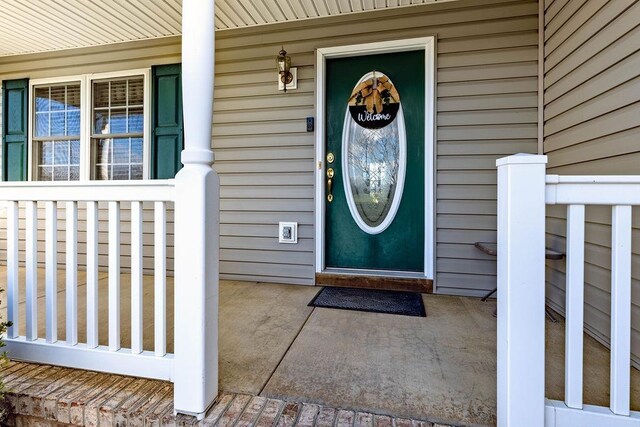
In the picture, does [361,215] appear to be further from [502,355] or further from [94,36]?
[94,36]

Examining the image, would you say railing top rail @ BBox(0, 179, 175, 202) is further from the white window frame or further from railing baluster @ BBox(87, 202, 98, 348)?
the white window frame

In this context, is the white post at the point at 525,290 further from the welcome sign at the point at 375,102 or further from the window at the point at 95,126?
the window at the point at 95,126

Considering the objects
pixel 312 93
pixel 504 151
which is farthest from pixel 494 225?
pixel 312 93

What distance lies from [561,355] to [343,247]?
174 centimetres

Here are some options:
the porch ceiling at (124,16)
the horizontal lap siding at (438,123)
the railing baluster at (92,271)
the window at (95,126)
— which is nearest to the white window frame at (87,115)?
the window at (95,126)

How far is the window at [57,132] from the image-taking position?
359cm

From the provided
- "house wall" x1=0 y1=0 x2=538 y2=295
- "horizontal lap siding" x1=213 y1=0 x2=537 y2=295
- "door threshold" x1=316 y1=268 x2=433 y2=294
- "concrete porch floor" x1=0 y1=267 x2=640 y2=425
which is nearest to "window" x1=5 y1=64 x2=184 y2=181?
"house wall" x1=0 y1=0 x2=538 y2=295

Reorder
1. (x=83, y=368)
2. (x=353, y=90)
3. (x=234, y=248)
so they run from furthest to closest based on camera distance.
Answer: (x=234, y=248)
(x=353, y=90)
(x=83, y=368)

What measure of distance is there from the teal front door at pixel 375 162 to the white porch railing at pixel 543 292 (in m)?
1.78

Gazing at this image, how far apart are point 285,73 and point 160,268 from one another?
2.20 metres

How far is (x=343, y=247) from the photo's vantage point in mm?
3021

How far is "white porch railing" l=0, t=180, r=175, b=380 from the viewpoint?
4.50 ft

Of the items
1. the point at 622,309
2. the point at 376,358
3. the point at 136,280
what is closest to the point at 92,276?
the point at 136,280

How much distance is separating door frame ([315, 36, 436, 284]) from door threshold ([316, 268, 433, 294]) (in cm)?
8
